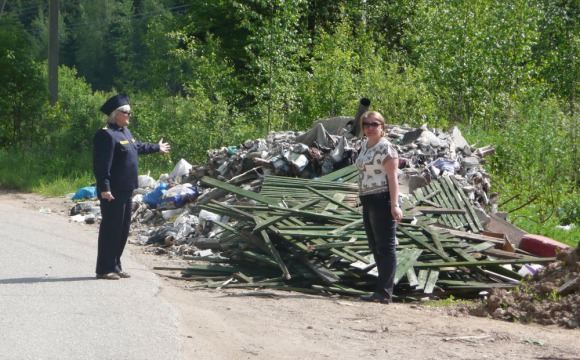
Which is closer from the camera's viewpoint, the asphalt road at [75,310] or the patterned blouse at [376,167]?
the asphalt road at [75,310]

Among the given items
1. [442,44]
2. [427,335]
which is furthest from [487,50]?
[427,335]

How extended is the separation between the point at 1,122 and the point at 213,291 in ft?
60.8

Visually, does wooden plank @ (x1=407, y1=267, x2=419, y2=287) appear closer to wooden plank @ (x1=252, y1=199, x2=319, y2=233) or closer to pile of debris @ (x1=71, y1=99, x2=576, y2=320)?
pile of debris @ (x1=71, y1=99, x2=576, y2=320)

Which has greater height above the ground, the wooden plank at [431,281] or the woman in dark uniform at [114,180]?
the woman in dark uniform at [114,180]

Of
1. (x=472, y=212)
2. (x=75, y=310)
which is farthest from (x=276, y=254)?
(x=472, y=212)

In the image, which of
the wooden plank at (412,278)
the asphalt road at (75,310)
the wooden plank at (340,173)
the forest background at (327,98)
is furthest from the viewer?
the forest background at (327,98)

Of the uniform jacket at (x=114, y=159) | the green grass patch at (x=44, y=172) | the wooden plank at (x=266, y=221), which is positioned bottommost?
the green grass patch at (x=44, y=172)

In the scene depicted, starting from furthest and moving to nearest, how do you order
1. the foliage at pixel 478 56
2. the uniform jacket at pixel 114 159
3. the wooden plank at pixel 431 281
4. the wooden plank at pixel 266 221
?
the foliage at pixel 478 56 < the wooden plank at pixel 266 221 < the uniform jacket at pixel 114 159 < the wooden plank at pixel 431 281

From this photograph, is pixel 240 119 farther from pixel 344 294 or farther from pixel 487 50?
pixel 344 294

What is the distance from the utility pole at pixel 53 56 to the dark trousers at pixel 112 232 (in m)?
17.5

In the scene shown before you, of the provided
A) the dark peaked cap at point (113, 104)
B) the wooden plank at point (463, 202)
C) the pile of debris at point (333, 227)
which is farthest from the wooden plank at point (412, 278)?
the dark peaked cap at point (113, 104)

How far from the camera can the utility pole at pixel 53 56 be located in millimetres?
27547

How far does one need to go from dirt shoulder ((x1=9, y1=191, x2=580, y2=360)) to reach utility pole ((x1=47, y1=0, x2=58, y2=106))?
18.4 m

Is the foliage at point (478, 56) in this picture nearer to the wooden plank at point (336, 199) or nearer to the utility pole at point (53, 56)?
the utility pole at point (53, 56)
